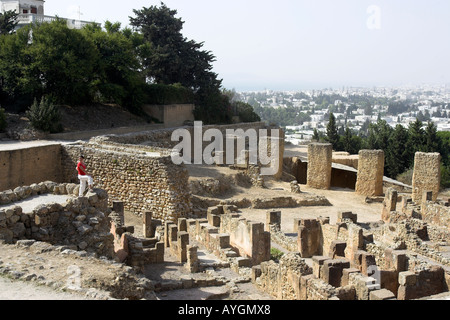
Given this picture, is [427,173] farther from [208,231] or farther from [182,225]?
[208,231]

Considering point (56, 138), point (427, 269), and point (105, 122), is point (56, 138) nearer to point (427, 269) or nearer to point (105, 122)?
point (105, 122)

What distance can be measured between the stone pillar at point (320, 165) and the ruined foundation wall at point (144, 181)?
9349 mm

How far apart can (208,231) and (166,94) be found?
19196 millimetres

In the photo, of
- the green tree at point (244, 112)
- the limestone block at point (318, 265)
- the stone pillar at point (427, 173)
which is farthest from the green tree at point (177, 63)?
the limestone block at point (318, 265)

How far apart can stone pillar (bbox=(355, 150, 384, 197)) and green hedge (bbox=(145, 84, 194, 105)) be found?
520 inches

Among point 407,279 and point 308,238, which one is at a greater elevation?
point 407,279

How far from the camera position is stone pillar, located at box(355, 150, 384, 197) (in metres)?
22.6

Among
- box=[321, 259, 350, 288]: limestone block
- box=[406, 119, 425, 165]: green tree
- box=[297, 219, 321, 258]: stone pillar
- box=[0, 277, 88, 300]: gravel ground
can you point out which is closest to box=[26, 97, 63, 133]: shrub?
box=[297, 219, 321, 258]: stone pillar

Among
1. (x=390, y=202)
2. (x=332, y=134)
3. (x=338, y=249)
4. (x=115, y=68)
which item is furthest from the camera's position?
(x=332, y=134)

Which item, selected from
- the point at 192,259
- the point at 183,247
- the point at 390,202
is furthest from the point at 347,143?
the point at 192,259

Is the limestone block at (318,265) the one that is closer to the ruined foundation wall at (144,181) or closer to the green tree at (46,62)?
the ruined foundation wall at (144,181)

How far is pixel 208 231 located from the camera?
516 inches
